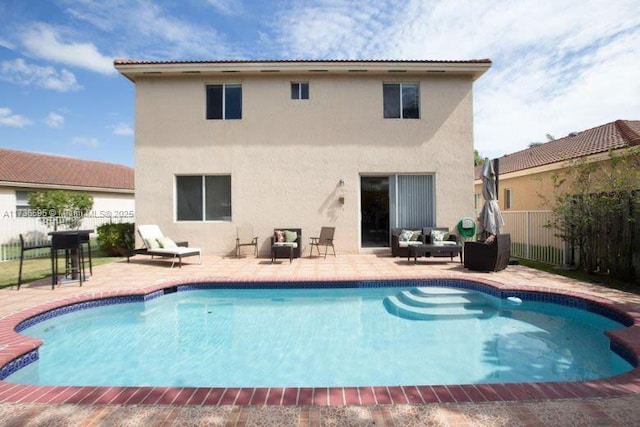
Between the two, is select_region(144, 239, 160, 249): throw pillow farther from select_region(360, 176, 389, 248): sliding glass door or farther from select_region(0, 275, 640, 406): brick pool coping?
select_region(0, 275, 640, 406): brick pool coping

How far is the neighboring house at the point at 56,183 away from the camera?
18.2m

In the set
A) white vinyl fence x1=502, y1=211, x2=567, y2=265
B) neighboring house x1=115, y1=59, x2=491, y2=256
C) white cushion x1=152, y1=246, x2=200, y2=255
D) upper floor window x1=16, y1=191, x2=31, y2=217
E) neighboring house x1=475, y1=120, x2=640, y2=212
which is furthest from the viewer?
upper floor window x1=16, y1=191, x2=31, y2=217

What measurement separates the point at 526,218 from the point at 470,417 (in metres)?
11.8

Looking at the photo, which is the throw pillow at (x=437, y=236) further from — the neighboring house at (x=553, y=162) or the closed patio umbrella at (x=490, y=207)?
the neighboring house at (x=553, y=162)

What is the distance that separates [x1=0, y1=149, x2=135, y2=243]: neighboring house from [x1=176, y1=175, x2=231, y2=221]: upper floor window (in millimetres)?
7760

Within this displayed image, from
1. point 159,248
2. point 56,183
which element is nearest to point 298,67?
point 159,248

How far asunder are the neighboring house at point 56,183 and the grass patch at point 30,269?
295 cm

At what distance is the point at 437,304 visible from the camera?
7152 millimetres

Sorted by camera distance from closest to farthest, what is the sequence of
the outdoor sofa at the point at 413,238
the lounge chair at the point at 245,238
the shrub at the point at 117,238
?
the outdoor sofa at the point at 413,238 < the lounge chair at the point at 245,238 < the shrub at the point at 117,238

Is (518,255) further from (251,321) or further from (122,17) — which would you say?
(122,17)

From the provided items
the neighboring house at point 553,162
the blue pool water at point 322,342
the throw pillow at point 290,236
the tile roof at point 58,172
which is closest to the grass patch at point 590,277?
the blue pool water at point 322,342

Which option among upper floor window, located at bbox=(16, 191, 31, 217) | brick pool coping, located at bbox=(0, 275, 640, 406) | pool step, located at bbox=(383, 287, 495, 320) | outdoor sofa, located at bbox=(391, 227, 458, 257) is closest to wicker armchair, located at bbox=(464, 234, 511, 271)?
pool step, located at bbox=(383, 287, 495, 320)

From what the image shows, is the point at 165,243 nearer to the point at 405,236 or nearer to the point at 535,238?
the point at 405,236

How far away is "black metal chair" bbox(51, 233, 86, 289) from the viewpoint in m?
7.69
